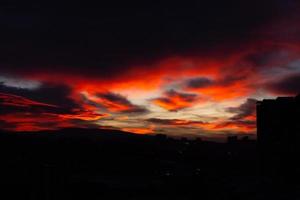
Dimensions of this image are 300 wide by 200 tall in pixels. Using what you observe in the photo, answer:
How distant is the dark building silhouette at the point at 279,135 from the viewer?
5681 cm

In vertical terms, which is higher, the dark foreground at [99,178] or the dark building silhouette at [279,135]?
the dark building silhouette at [279,135]

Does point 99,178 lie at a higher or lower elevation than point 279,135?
lower

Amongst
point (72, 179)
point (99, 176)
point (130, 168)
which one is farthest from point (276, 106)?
point (72, 179)

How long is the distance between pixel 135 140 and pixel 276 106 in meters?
26.5

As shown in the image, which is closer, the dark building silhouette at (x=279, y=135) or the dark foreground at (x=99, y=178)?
the dark foreground at (x=99, y=178)

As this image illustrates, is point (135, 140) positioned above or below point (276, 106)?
below

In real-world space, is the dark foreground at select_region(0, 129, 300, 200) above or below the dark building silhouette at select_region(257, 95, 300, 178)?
below

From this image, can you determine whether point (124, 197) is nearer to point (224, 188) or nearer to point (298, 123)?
point (224, 188)

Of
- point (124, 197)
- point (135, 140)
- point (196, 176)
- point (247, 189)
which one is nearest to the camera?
point (124, 197)

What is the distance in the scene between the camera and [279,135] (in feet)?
203

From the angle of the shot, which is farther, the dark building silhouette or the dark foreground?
the dark building silhouette

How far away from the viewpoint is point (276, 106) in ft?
212

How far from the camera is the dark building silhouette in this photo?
5681 cm

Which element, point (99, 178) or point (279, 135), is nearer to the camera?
point (99, 178)
